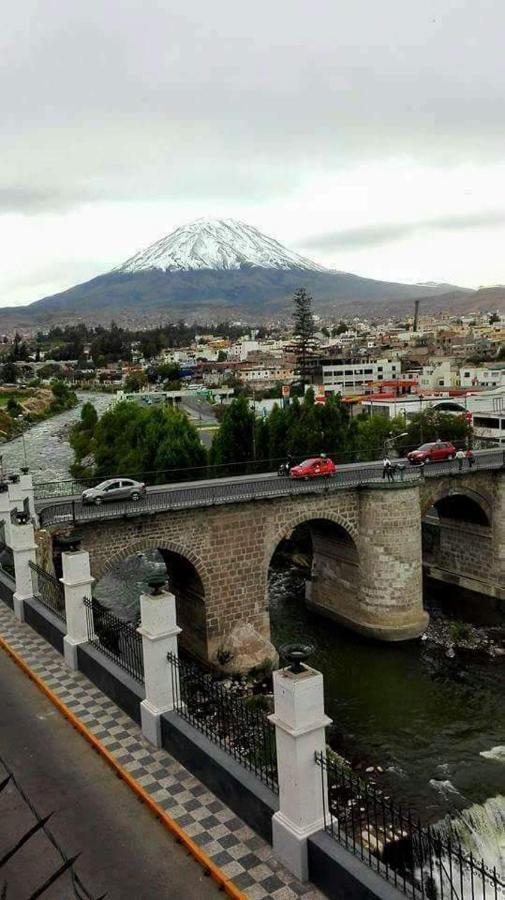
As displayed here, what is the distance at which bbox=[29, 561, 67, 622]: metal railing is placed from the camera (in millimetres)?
12656

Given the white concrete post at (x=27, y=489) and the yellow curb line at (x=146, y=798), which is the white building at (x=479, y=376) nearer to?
the white concrete post at (x=27, y=489)

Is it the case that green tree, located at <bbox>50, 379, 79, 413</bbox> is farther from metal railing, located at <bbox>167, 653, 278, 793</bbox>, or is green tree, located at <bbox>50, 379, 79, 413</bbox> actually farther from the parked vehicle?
metal railing, located at <bbox>167, 653, 278, 793</bbox>

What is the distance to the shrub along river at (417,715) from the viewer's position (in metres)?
15.0

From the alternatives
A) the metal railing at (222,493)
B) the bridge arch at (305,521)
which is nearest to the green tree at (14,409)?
the metal railing at (222,493)

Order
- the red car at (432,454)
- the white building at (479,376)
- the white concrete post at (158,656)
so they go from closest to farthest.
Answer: the white concrete post at (158,656) < the red car at (432,454) < the white building at (479,376)

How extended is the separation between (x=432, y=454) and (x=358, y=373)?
54.7 metres

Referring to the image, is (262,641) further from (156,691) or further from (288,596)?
(156,691)

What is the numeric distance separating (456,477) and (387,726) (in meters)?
11.1

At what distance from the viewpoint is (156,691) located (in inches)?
331

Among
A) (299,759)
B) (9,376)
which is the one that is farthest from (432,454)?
(9,376)

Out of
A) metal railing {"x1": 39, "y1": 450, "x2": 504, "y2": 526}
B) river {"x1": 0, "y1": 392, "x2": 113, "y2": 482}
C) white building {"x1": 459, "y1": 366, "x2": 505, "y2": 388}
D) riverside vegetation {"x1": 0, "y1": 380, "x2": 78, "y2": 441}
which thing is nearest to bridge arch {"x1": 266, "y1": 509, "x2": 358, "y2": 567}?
metal railing {"x1": 39, "y1": 450, "x2": 504, "y2": 526}

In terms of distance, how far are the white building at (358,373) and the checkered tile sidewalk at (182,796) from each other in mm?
70528

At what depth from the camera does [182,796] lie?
7.43 metres

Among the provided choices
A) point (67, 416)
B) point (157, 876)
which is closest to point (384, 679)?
point (157, 876)
